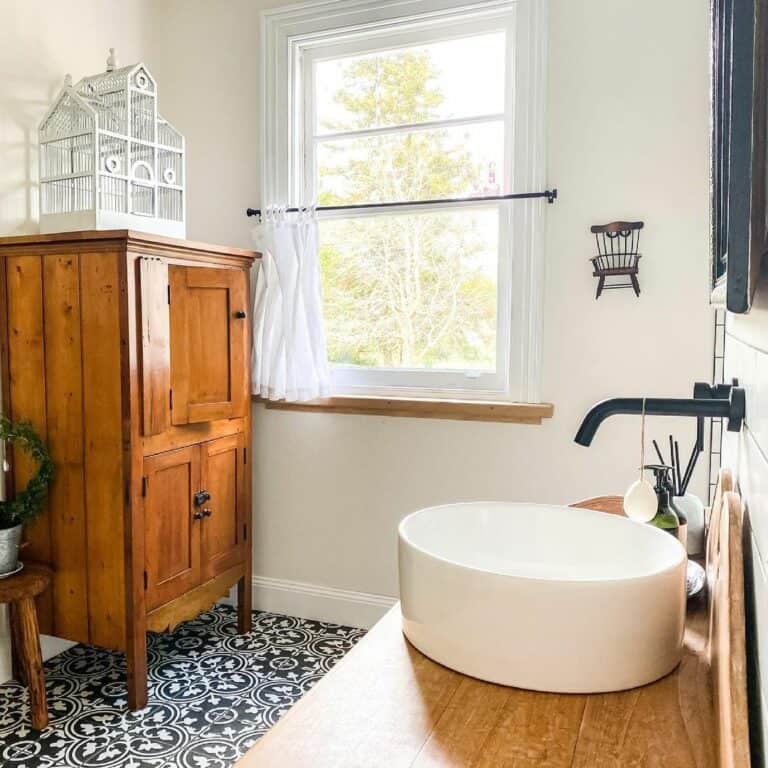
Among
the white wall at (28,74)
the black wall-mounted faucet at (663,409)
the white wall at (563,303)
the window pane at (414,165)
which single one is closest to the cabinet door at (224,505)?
the white wall at (563,303)

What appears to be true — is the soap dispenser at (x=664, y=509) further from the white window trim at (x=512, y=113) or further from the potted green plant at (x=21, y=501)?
the potted green plant at (x=21, y=501)

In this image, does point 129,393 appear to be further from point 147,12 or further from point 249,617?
point 147,12

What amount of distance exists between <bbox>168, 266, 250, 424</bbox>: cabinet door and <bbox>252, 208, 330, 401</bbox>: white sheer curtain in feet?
0.28

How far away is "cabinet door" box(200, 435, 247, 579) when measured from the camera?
100.0 inches

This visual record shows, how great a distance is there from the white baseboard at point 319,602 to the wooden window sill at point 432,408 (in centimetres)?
72

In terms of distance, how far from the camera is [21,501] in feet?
7.18

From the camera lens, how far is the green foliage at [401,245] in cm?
262

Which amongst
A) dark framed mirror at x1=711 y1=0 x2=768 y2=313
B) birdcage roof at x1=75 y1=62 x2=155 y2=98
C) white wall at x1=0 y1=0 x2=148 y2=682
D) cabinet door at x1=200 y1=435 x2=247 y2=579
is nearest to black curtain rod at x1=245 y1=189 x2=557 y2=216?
birdcage roof at x1=75 y1=62 x2=155 y2=98

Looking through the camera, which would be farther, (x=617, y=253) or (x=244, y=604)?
(x=244, y=604)

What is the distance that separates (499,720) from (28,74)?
102 inches

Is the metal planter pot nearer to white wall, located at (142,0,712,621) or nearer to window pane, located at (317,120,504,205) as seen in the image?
white wall, located at (142,0,712,621)

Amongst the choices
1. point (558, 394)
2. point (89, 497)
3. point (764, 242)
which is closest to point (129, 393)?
point (89, 497)

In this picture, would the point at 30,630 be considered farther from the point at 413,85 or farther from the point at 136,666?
the point at 413,85

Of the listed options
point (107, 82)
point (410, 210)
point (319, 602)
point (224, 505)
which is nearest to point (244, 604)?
point (319, 602)
